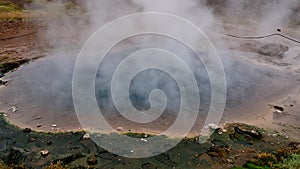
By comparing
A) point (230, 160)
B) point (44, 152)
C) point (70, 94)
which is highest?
point (70, 94)

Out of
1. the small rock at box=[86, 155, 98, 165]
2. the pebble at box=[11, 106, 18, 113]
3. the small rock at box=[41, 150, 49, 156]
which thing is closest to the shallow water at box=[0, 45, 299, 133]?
→ the pebble at box=[11, 106, 18, 113]

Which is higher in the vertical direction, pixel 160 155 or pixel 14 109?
pixel 14 109

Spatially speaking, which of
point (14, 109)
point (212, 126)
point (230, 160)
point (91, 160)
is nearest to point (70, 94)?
point (14, 109)

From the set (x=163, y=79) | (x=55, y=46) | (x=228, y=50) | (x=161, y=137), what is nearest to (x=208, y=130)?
(x=161, y=137)

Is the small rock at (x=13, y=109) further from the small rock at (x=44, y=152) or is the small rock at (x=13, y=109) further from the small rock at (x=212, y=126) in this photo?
the small rock at (x=212, y=126)

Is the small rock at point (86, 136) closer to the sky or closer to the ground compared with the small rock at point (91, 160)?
closer to the sky

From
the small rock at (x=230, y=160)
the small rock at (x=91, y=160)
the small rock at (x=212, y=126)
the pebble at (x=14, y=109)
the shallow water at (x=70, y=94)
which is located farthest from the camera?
the pebble at (x=14, y=109)

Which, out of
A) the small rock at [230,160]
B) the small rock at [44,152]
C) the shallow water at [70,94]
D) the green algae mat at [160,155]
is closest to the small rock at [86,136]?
the green algae mat at [160,155]

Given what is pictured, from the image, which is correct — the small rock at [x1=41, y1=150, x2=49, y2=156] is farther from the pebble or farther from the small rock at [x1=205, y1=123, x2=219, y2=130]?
the small rock at [x1=205, y1=123, x2=219, y2=130]

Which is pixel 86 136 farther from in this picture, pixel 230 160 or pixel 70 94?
pixel 230 160

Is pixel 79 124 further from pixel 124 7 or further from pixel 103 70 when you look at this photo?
pixel 124 7

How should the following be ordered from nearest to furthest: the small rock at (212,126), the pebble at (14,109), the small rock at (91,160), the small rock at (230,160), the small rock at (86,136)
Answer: the small rock at (91,160) < the small rock at (230,160) < the small rock at (86,136) < the small rock at (212,126) < the pebble at (14,109)
